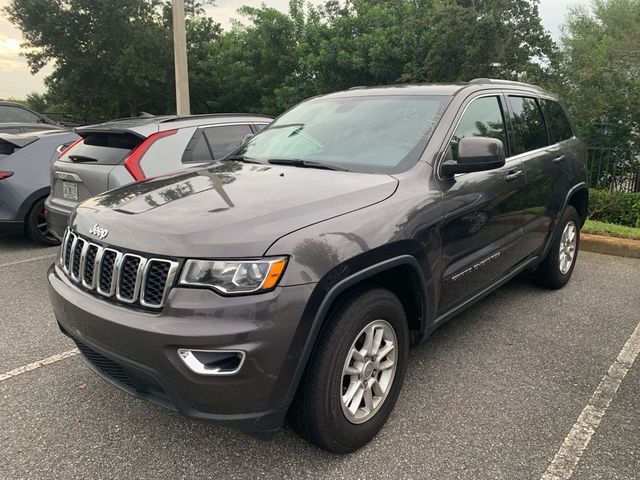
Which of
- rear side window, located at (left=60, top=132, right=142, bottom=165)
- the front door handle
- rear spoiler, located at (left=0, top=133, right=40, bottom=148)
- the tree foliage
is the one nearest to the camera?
the front door handle

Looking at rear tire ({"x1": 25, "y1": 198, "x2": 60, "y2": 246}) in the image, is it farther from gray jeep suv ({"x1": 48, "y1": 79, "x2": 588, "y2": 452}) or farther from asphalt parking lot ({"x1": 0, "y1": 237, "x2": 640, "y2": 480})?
gray jeep suv ({"x1": 48, "y1": 79, "x2": 588, "y2": 452})

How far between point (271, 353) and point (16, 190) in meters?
5.22

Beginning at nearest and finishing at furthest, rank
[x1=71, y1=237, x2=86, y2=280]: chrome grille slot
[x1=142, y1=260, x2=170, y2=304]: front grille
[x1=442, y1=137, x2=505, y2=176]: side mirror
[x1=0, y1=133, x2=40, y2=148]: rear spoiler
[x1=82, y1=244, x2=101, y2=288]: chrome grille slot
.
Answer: [x1=142, y1=260, x2=170, y2=304]: front grille
[x1=82, y1=244, x2=101, y2=288]: chrome grille slot
[x1=71, y1=237, x2=86, y2=280]: chrome grille slot
[x1=442, y1=137, x2=505, y2=176]: side mirror
[x1=0, y1=133, x2=40, y2=148]: rear spoiler

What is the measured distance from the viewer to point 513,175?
3631 mm

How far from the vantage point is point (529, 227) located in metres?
3.95

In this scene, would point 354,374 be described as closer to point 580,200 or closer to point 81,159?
point 580,200

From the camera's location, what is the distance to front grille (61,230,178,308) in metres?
2.12

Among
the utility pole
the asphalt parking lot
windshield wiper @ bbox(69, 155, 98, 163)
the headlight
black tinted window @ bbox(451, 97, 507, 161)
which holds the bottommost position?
the asphalt parking lot

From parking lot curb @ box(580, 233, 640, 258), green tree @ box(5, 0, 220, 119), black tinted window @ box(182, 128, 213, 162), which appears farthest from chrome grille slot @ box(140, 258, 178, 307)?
green tree @ box(5, 0, 220, 119)

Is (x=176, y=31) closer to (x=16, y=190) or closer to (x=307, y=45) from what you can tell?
(x=16, y=190)

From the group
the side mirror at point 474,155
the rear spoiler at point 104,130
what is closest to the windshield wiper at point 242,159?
the side mirror at point 474,155

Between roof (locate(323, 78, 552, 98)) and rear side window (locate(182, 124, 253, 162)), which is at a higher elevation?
roof (locate(323, 78, 552, 98))

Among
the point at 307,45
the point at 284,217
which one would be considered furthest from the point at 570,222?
the point at 307,45

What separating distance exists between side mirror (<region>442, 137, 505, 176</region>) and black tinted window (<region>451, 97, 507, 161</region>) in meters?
0.17
